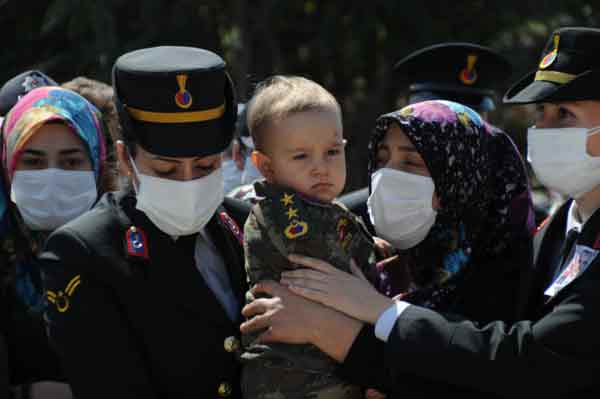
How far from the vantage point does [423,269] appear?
11.5 ft

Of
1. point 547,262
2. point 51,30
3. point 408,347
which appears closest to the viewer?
point 408,347

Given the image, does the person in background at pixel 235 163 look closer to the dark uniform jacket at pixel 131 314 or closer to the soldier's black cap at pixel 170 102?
the soldier's black cap at pixel 170 102

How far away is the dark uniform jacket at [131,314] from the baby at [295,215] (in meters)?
0.15

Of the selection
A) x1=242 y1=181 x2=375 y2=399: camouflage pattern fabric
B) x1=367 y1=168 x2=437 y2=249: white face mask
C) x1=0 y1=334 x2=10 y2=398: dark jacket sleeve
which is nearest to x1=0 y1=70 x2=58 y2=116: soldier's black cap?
x1=0 y1=334 x2=10 y2=398: dark jacket sleeve

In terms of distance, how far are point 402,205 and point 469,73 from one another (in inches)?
87.4

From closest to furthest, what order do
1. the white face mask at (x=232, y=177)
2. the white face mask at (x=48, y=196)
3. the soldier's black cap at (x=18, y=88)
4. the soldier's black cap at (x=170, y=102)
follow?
the soldier's black cap at (x=170, y=102), the white face mask at (x=48, y=196), the soldier's black cap at (x=18, y=88), the white face mask at (x=232, y=177)

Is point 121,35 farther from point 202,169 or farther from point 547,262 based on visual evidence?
point 547,262

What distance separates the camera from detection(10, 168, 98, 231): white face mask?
152 inches

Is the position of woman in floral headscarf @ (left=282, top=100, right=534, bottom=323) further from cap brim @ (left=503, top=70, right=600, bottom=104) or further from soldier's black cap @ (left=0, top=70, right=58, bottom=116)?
soldier's black cap @ (left=0, top=70, right=58, bottom=116)

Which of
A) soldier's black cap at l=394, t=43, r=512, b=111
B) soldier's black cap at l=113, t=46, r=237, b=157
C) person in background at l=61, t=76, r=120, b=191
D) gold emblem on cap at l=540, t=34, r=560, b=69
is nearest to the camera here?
soldier's black cap at l=113, t=46, r=237, b=157

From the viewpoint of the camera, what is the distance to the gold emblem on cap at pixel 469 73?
17.5 feet

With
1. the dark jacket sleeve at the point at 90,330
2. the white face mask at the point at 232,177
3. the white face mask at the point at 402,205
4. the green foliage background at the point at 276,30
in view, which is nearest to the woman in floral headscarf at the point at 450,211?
the white face mask at the point at 402,205

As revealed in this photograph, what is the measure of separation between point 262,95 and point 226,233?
1.76 feet

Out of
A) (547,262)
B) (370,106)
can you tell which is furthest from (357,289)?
(370,106)
